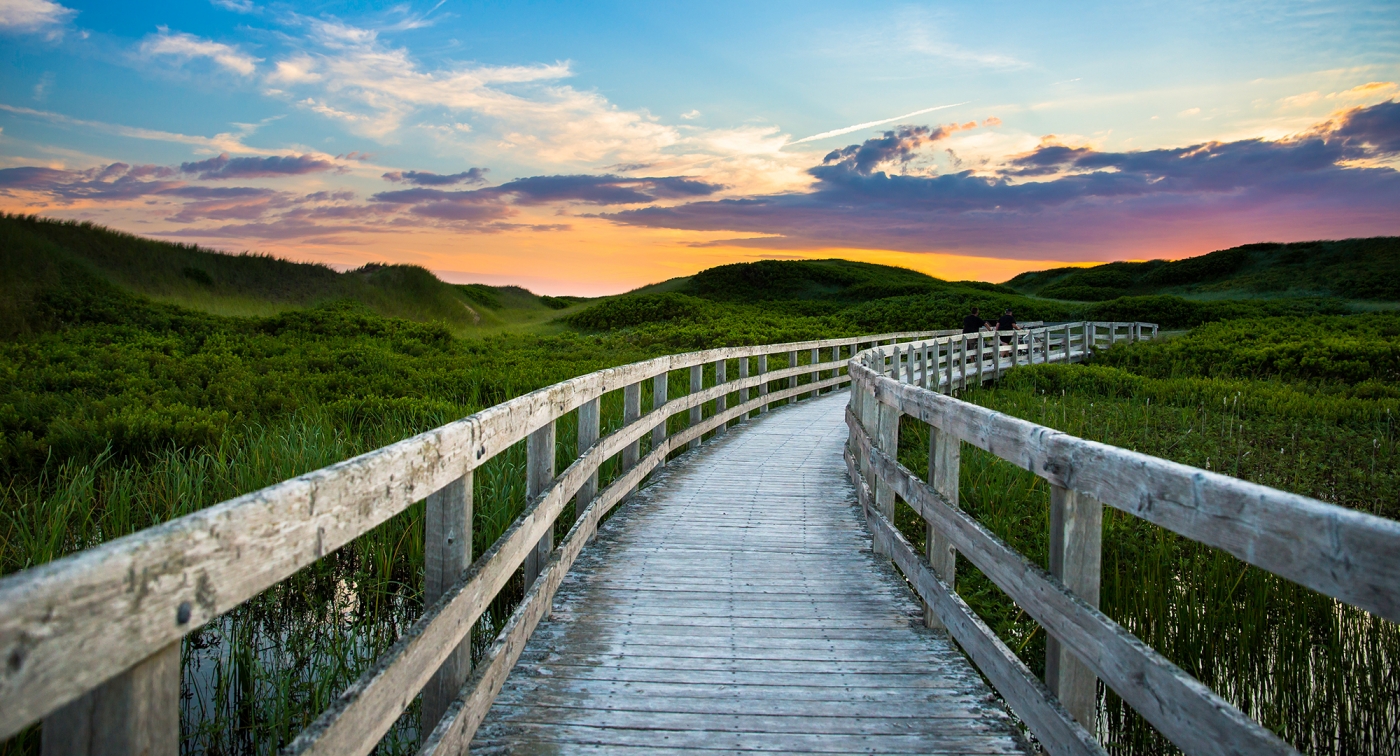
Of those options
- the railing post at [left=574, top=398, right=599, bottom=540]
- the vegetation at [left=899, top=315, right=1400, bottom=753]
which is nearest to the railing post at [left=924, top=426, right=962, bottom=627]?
the vegetation at [left=899, top=315, right=1400, bottom=753]


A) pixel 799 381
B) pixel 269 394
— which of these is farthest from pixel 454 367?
pixel 799 381

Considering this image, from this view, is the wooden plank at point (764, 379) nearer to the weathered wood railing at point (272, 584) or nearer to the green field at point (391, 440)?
the green field at point (391, 440)

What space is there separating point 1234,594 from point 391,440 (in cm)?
734

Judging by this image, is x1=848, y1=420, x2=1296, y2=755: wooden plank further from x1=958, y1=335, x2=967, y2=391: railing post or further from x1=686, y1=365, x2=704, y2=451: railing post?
x1=958, y1=335, x2=967, y2=391: railing post

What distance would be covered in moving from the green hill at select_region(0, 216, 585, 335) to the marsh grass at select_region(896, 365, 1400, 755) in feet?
75.8

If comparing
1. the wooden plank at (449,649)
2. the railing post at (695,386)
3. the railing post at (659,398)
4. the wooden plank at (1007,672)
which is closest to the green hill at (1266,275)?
the railing post at (695,386)

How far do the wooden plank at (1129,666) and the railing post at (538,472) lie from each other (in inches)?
83.2

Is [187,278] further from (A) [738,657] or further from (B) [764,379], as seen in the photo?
(A) [738,657]

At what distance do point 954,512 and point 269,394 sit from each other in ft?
35.3

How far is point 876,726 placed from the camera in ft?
10.2

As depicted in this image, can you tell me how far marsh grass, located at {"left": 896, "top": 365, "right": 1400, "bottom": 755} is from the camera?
3717mm

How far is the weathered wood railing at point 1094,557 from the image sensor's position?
1.56 meters

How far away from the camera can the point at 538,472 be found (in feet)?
13.0

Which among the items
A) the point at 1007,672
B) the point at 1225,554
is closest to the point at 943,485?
the point at 1007,672
